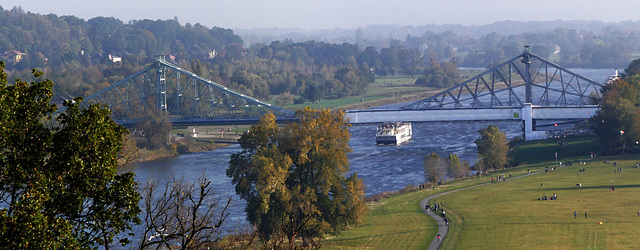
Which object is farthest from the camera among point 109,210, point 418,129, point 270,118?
point 418,129

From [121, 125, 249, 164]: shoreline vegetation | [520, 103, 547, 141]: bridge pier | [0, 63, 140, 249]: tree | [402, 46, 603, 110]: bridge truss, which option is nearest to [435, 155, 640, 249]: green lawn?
[520, 103, 547, 141]: bridge pier

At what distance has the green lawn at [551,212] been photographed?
4278cm

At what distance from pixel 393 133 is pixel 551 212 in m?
47.8

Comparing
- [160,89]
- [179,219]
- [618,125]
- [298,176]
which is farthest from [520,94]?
[179,219]

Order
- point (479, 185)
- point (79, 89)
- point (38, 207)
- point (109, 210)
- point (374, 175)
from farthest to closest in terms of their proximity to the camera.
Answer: point (79, 89) < point (374, 175) < point (479, 185) < point (109, 210) < point (38, 207)

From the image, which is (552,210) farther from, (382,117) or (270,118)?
(382,117)

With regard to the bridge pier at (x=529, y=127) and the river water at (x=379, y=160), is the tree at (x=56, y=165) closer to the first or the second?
the river water at (x=379, y=160)

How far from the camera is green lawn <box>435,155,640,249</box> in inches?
1684

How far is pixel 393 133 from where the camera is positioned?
320ft

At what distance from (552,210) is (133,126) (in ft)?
214

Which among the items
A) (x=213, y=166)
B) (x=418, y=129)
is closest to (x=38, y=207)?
(x=213, y=166)

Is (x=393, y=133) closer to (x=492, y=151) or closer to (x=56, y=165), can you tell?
(x=492, y=151)

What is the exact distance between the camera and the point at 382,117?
102 m

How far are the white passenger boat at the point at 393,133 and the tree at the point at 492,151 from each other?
20112 millimetres
